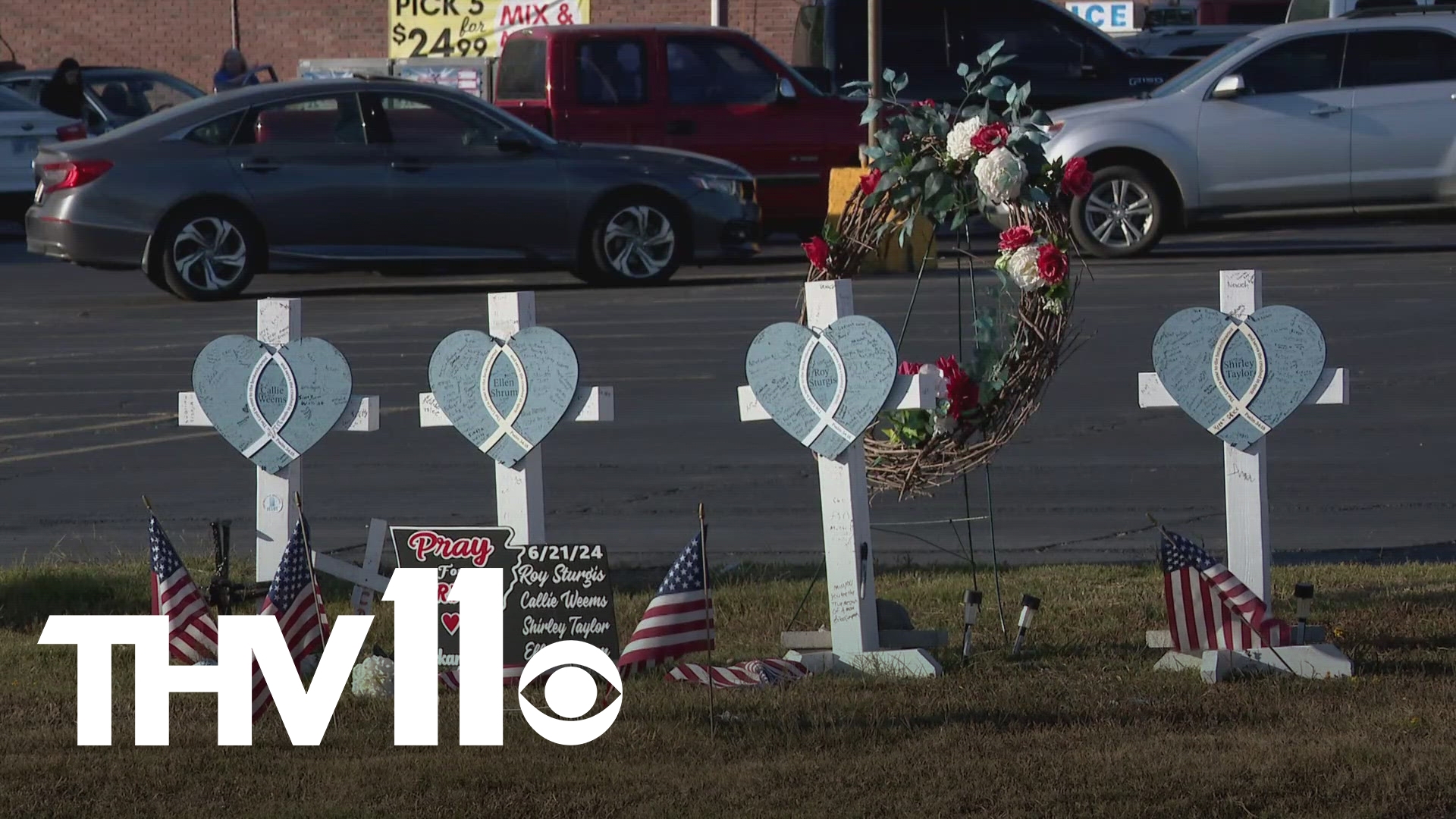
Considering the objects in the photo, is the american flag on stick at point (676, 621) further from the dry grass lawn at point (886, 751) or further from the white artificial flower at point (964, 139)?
the white artificial flower at point (964, 139)

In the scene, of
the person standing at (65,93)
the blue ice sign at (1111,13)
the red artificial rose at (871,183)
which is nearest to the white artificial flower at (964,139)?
the red artificial rose at (871,183)

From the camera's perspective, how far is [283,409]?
6176 mm

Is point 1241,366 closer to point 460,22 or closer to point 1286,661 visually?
point 1286,661

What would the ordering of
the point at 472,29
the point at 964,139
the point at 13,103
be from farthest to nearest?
the point at 472,29 → the point at 13,103 → the point at 964,139

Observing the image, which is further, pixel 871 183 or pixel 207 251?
pixel 207 251

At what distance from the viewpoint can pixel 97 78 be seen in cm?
2700

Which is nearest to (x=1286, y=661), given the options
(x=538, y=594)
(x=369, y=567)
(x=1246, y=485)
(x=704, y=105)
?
(x=1246, y=485)

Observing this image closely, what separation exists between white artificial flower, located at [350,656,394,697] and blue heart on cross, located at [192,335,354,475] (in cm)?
65

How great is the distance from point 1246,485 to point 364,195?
11.2 m

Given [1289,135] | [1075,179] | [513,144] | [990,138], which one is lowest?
[1075,179]

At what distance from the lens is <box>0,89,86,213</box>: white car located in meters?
22.8

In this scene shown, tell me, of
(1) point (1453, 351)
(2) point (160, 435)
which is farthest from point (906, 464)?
(1) point (1453, 351)

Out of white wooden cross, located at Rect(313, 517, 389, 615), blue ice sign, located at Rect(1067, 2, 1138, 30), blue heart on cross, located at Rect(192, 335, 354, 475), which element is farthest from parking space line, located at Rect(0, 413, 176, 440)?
blue ice sign, located at Rect(1067, 2, 1138, 30)

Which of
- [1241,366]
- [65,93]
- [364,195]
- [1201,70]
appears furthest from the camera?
[65,93]
